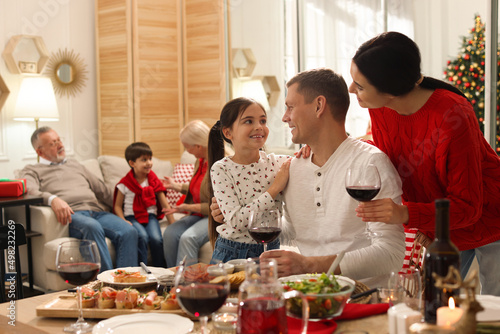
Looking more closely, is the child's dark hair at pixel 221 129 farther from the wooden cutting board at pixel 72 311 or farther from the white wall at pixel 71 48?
the white wall at pixel 71 48

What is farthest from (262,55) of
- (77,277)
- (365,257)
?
(77,277)

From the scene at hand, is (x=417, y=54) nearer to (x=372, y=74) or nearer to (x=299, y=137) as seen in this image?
(x=372, y=74)

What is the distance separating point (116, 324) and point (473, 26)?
340 centimetres

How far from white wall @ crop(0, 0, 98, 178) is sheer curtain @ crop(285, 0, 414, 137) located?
7.39 ft

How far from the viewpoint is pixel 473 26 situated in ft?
12.6

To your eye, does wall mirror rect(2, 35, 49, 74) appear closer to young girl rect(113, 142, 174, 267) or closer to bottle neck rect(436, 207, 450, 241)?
young girl rect(113, 142, 174, 267)

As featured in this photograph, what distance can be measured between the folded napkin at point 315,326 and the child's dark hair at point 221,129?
1204 mm

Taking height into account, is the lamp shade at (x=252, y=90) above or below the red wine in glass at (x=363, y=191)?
above

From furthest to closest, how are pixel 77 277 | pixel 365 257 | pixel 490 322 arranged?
pixel 365 257, pixel 77 277, pixel 490 322

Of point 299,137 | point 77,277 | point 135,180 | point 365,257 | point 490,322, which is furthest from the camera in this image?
point 135,180

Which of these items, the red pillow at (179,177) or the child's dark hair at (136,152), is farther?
the red pillow at (179,177)

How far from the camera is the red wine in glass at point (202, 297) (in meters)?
1.11

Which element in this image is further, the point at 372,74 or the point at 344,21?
the point at 344,21

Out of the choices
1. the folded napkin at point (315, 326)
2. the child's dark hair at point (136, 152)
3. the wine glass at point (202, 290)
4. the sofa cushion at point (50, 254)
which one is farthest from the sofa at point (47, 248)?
the wine glass at point (202, 290)
